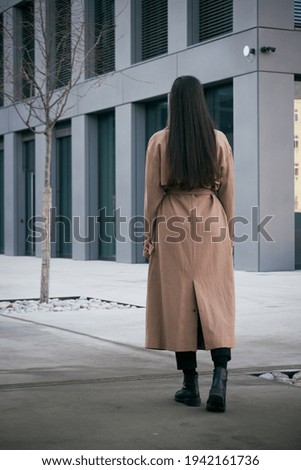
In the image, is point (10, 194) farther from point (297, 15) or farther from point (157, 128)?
point (297, 15)

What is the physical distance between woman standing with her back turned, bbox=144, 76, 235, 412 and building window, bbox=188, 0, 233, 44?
1547cm

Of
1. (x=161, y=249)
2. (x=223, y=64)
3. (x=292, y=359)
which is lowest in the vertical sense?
(x=292, y=359)

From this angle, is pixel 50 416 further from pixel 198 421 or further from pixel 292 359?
pixel 292 359

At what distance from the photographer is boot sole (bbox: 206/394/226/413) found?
4.68 metres

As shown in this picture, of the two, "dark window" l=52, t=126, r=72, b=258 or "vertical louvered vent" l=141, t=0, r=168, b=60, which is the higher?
"vertical louvered vent" l=141, t=0, r=168, b=60

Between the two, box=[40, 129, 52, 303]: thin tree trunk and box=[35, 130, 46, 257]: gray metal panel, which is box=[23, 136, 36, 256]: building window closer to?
box=[35, 130, 46, 257]: gray metal panel

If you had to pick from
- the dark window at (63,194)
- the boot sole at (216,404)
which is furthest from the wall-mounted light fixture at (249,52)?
the boot sole at (216,404)

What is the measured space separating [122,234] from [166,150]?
1890 cm

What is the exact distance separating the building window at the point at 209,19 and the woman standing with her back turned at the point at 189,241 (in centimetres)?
1547

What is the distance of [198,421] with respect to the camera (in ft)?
14.7

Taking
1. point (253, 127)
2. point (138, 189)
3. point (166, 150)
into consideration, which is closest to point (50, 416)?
point (166, 150)

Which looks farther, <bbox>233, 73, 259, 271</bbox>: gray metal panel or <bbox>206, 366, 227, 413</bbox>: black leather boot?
<bbox>233, 73, 259, 271</bbox>: gray metal panel

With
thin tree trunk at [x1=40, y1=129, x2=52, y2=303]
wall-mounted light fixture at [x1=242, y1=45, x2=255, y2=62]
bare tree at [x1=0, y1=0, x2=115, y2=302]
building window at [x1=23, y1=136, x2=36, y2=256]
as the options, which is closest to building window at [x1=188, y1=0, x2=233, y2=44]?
wall-mounted light fixture at [x1=242, y1=45, x2=255, y2=62]

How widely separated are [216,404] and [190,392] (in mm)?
267
